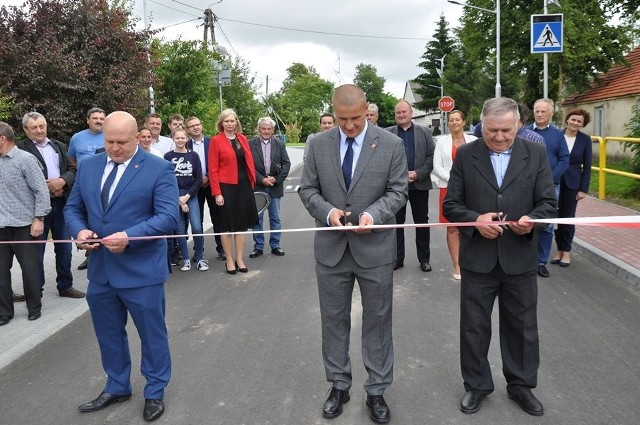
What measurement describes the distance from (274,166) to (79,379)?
15.5ft

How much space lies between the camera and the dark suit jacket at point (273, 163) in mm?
8414

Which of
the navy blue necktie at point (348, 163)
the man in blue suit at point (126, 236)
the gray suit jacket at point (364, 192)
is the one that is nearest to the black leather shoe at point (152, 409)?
the man in blue suit at point (126, 236)

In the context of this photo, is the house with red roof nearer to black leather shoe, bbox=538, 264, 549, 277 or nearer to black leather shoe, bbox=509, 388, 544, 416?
black leather shoe, bbox=538, 264, 549, 277

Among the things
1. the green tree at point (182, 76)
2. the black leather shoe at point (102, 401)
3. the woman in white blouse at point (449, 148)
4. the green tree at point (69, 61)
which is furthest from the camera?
the green tree at point (182, 76)

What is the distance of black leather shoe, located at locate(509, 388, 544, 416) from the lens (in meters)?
3.64

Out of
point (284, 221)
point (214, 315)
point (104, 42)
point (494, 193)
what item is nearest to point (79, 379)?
point (214, 315)

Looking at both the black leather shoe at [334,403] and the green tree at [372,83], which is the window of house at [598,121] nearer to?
the black leather shoe at [334,403]

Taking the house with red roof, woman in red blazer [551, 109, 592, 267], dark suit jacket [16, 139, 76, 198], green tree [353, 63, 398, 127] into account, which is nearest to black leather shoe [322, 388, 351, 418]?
dark suit jacket [16, 139, 76, 198]

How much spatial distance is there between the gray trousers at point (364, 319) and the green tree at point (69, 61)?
9346 millimetres

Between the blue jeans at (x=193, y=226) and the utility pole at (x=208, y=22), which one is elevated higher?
the utility pole at (x=208, y=22)

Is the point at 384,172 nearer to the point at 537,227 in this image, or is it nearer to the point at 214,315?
the point at 537,227

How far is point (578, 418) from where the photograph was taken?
3.56 meters

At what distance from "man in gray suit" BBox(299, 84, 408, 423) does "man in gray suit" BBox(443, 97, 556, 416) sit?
48 centimetres

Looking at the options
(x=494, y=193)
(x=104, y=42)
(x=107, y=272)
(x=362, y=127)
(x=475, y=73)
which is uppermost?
(x=475, y=73)
